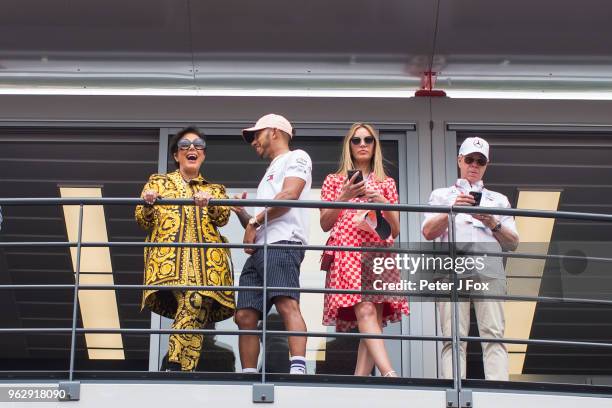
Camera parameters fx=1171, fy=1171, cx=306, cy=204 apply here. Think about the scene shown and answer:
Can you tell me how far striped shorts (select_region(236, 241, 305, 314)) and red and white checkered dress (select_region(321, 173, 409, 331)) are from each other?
0.28m

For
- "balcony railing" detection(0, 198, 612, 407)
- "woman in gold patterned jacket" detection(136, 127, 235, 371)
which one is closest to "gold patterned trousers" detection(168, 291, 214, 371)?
"woman in gold patterned jacket" detection(136, 127, 235, 371)

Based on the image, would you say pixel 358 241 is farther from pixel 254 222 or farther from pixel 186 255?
pixel 186 255

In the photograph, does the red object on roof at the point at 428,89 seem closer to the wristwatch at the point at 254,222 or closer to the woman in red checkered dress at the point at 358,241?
the woman in red checkered dress at the point at 358,241

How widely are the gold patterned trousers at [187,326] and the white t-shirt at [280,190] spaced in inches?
19.8

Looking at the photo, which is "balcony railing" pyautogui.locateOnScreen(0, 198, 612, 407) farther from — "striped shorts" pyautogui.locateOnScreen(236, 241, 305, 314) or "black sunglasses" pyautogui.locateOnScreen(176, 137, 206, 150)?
"black sunglasses" pyautogui.locateOnScreen(176, 137, 206, 150)

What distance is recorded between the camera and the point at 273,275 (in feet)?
21.0

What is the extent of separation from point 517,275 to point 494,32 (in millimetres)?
1713

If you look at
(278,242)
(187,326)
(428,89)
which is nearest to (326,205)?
(278,242)

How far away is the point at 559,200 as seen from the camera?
9070 mm

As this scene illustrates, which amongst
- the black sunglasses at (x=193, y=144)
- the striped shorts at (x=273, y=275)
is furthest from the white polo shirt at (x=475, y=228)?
the black sunglasses at (x=193, y=144)

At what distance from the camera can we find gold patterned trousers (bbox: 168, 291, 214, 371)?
638 centimetres

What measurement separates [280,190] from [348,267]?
1.91 ft

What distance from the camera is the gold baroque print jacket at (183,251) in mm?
6469

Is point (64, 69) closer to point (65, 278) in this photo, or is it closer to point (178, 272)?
point (65, 278)
